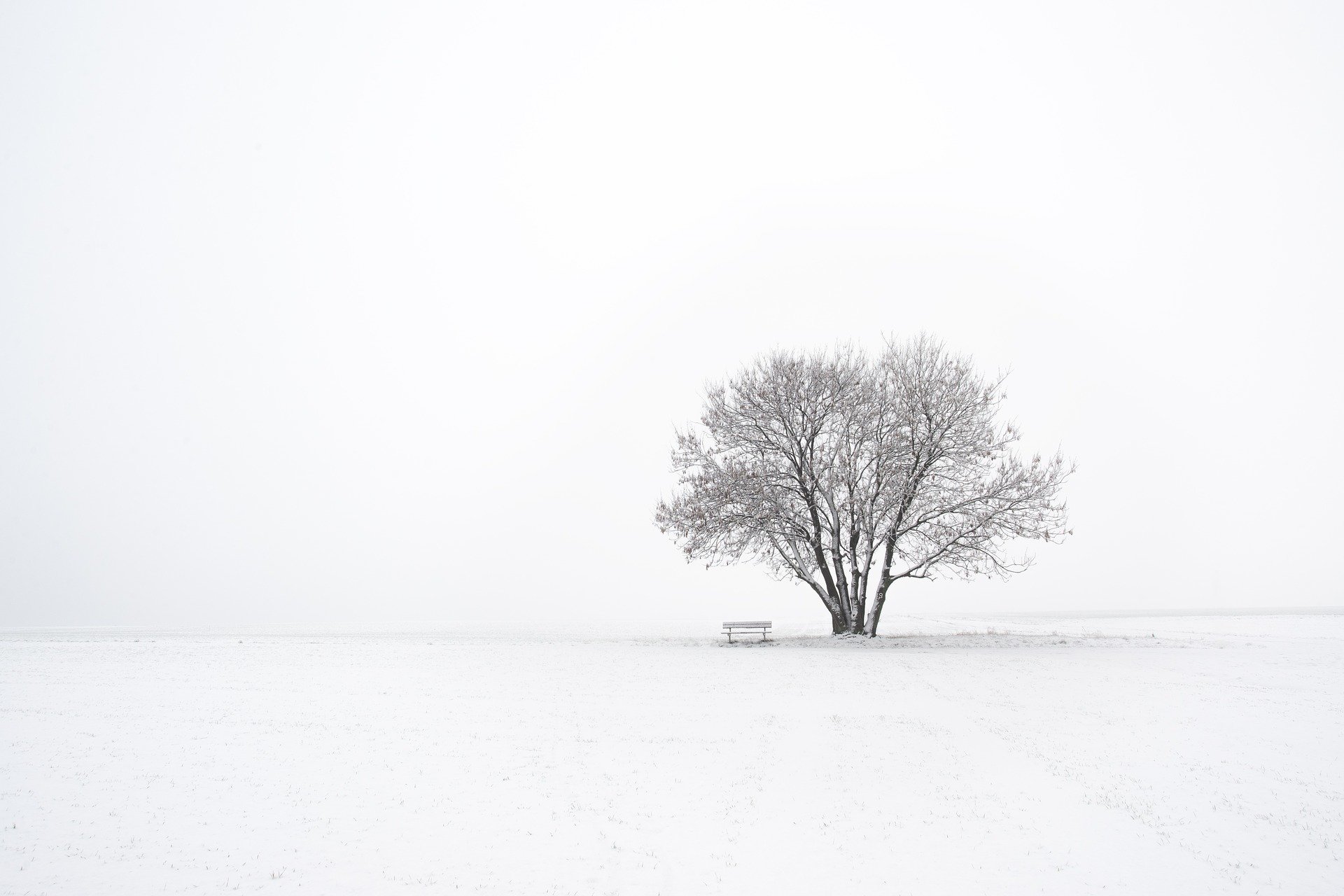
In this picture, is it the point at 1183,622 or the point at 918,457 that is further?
the point at 1183,622

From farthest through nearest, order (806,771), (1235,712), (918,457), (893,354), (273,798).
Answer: (893,354) < (918,457) < (1235,712) < (806,771) < (273,798)

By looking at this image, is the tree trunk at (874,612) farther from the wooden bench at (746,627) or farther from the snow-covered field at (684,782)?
the snow-covered field at (684,782)

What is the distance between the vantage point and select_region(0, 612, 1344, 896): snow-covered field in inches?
335

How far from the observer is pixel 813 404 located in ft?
116

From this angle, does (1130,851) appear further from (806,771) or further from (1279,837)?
(806,771)

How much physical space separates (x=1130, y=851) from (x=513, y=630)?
4862cm

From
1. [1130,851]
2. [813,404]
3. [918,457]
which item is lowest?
[1130,851]

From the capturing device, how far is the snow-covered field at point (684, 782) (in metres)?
8.51

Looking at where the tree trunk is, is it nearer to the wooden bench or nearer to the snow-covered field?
the wooden bench

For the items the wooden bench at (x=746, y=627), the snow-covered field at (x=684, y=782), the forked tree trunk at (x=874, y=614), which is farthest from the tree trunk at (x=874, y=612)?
the snow-covered field at (x=684, y=782)

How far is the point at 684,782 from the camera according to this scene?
1182 cm

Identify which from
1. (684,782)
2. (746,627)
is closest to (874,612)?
(746,627)

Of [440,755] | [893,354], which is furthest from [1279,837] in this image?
[893,354]

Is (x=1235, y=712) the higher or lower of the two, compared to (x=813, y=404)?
lower
